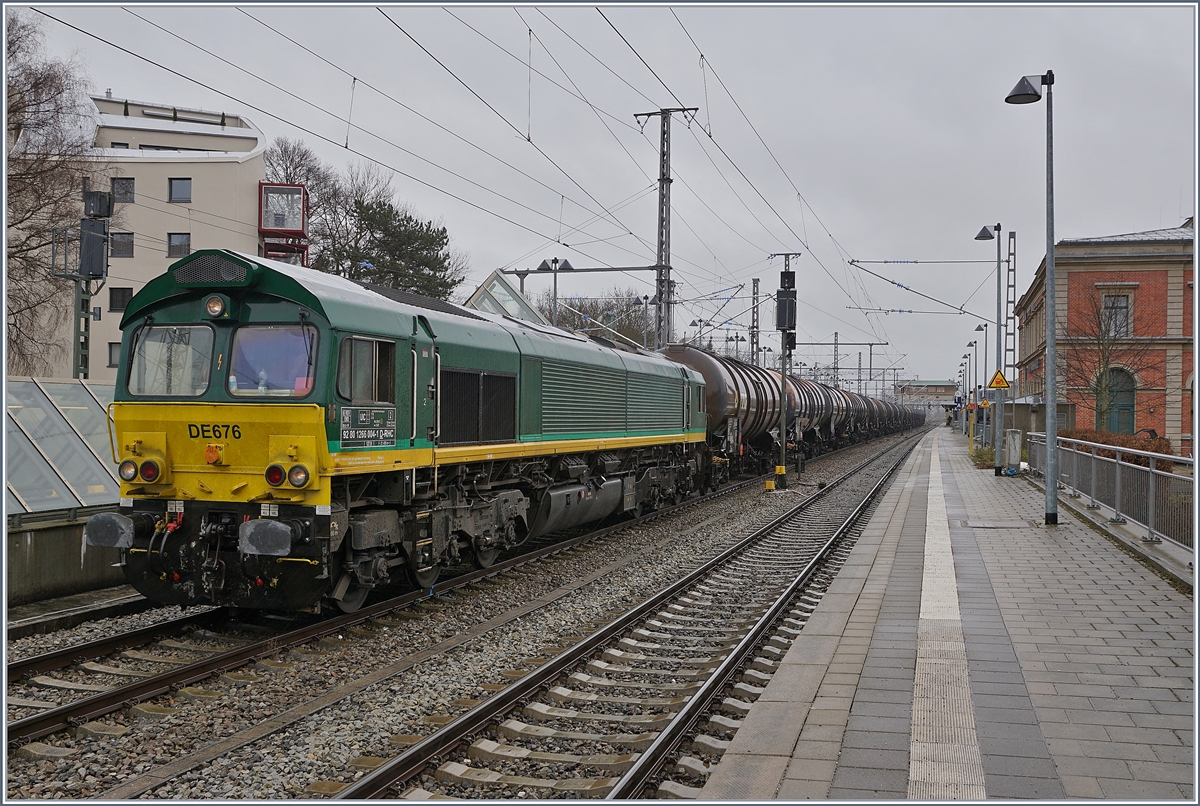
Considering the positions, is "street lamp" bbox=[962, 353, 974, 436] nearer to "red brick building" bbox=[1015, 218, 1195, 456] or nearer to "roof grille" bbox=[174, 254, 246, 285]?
"red brick building" bbox=[1015, 218, 1195, 456]

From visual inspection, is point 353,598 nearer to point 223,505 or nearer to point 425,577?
point 425,577

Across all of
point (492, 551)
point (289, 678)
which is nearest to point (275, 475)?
point (289, 678)

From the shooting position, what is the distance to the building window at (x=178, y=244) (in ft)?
136

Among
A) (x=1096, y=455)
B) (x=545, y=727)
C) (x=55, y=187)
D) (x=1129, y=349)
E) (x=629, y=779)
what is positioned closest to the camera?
Answer: (x=629, y=779)

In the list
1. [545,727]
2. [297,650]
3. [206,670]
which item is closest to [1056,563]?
[545,727]

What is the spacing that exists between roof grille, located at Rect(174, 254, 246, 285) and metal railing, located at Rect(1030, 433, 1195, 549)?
1056 centimetres

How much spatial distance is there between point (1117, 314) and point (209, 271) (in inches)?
Answer: 1719

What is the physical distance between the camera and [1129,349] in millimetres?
41938

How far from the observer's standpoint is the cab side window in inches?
348

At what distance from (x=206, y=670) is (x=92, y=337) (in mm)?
35452

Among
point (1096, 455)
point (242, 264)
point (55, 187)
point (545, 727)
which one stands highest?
point (55, 187)

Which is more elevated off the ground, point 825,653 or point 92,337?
point 92,337

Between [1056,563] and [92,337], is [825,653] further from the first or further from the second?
[92,337]

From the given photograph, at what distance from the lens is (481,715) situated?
21.6 ft
